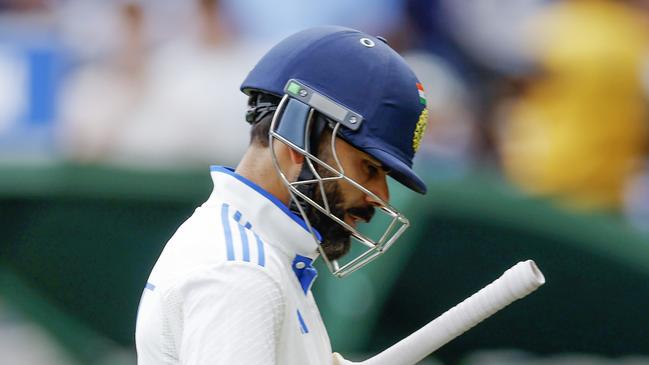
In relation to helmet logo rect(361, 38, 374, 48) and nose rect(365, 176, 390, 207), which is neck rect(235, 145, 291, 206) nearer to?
nose rect(365, 176, 390, 207)

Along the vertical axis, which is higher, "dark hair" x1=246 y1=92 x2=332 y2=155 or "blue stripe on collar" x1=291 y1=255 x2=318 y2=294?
"dark hair" x1=246 y1=92 x2=332 y2=155

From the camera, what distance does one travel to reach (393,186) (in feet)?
17.1

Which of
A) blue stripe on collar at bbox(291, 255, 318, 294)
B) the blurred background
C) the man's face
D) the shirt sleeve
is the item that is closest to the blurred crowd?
the blurred background

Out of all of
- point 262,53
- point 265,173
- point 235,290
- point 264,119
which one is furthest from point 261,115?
point 262,53

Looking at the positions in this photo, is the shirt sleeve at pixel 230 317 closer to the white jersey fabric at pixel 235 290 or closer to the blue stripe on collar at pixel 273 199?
the white jersey fabric at pixel 235 290

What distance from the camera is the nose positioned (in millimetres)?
2688

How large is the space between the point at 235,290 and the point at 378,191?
50 centimetres

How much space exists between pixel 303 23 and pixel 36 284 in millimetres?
2761

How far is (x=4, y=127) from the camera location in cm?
766

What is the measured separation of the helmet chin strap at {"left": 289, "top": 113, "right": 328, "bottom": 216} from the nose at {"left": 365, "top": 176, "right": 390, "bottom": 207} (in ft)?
0.44

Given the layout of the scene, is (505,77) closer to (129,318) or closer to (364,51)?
(129,318)

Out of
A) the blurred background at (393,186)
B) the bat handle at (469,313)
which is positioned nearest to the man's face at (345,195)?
the bat handle at (469,313)

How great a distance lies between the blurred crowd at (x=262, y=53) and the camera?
671 cm

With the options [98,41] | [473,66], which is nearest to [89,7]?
[98,41]
